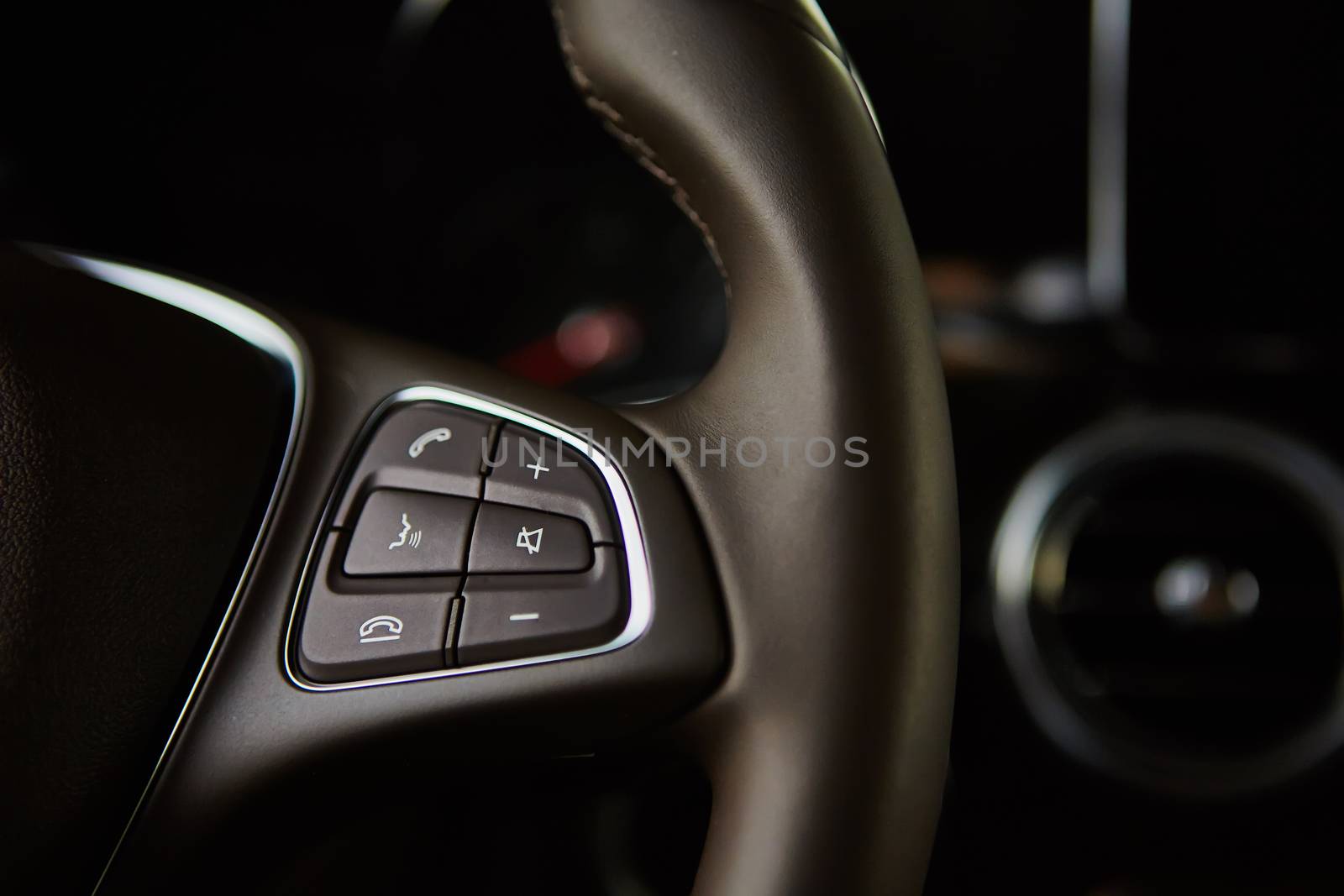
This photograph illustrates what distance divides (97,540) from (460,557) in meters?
0.15

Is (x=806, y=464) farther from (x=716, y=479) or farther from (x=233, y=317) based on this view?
(x=233, y=317)

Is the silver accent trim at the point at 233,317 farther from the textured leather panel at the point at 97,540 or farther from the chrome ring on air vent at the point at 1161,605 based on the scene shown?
the chrome ring on air vent at the point at 1161,605

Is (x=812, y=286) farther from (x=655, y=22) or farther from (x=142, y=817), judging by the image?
(x=142, y=817)

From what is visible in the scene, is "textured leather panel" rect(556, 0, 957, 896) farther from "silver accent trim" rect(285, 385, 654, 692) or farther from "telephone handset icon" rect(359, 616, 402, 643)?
"telephone handset icon" rect(359, 616, 402, 643)

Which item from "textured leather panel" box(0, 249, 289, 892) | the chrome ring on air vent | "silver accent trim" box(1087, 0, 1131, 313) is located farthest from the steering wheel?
"silver accent trim" box(1087, 0, 1131, 313)

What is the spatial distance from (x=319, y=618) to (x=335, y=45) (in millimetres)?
1026

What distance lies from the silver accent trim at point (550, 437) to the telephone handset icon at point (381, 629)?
0.02 metres

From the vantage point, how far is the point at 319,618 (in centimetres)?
42

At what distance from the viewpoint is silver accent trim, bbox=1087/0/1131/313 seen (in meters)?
1.03

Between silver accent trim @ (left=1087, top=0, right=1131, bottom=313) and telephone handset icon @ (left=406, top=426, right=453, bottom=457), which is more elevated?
silver accent trim @ (left=1087, top=0, right=1131, bottom=313)

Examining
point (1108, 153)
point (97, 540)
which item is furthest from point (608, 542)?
point (1108, 153)

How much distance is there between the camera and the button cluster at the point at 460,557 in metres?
0.40

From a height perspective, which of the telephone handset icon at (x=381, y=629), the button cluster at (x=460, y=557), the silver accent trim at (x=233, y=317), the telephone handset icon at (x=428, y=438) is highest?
the silver accent trim at (x=233, y=317)

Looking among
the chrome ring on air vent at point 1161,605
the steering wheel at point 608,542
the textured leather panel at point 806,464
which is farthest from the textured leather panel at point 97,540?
the chrome ring on air vent at point 1161,605
